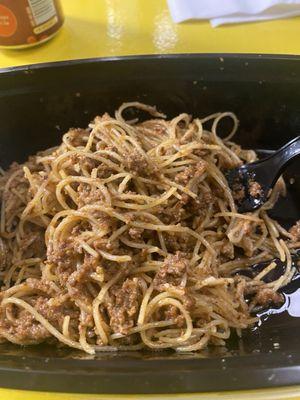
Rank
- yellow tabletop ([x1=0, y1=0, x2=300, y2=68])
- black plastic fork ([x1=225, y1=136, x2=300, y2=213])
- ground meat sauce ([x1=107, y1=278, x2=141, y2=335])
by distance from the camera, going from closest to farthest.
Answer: ground meat sauce ([x1=107, y1=278, x2=141, y2=335]) < black plastic fork ([x1=225, y1=136, x2=300, y2=213]) < yellow tabletop ([x1=0, y1=0, x2=300, y2=68])

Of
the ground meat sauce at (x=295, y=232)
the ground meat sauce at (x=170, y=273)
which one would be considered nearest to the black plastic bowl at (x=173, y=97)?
the ground meat sauce at (x=295, y=232)

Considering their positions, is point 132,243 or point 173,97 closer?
point 132,243

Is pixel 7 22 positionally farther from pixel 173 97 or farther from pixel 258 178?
pixel 258 178

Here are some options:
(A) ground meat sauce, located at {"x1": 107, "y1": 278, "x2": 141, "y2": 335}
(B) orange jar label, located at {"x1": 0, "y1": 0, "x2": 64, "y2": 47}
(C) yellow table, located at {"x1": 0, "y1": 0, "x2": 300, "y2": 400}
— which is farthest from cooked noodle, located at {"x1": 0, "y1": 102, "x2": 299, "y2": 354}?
(B) orange jar label, located at {"x1": 0, "y1": 0, "x2": 64, "y2": 47}

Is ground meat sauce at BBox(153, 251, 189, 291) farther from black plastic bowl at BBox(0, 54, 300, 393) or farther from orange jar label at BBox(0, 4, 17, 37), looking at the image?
orange jar label at BBox(0, 4, 17, 37)

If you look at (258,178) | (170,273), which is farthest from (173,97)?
(170,273)

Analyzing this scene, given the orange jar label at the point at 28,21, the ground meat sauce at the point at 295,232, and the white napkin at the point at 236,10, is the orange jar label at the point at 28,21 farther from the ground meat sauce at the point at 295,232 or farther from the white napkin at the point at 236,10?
the ground meat sauce at the point at 295,232

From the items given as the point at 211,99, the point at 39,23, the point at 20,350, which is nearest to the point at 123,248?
the point at 20,350
